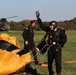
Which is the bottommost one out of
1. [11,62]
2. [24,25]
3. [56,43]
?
[24,25]

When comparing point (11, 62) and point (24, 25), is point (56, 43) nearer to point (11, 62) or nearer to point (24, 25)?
point (11, 62)

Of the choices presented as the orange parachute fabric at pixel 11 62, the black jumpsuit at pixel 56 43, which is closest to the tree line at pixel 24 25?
the orange parachute fabric at pixel 11 62

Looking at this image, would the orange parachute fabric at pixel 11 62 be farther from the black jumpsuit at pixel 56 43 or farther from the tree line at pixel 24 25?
the tree line at pixel 24 25

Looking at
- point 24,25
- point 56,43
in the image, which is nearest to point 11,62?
point 56,43

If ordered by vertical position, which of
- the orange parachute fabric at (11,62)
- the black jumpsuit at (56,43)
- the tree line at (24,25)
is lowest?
the tree line at (24,25)

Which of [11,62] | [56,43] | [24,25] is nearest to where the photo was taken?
[56,43]

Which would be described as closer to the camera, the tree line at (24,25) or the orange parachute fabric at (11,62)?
the orange parachute fabric at (11,62)

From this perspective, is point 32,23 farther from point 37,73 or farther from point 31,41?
point 37,73

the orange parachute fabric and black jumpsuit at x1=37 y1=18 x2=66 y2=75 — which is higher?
black jumpsuit at x1=37 y1=18 x2=66 y2=75

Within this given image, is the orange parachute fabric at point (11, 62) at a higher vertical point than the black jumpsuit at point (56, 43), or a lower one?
lower

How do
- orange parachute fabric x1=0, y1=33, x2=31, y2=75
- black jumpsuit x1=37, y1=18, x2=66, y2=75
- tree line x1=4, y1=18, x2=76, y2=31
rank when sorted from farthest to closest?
tree line x1=4, y1=18, x2=76, y2=31, orange parachute fabric x1=0, y1=33, x2=31, y2=75, black jumpsuit x1=37, y1=18, x2=66, y2=75

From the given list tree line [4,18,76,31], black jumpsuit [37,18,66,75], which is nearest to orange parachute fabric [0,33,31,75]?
black jumpsuit [37,18,66,75]

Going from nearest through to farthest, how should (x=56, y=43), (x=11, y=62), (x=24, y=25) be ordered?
(x=56, y=43)
(x=11, y=62)
(x=24, y=25)

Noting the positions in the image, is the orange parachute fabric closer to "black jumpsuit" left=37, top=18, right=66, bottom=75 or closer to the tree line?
"black jumpsuit" left=37, top=18, right=66, bottom=75
